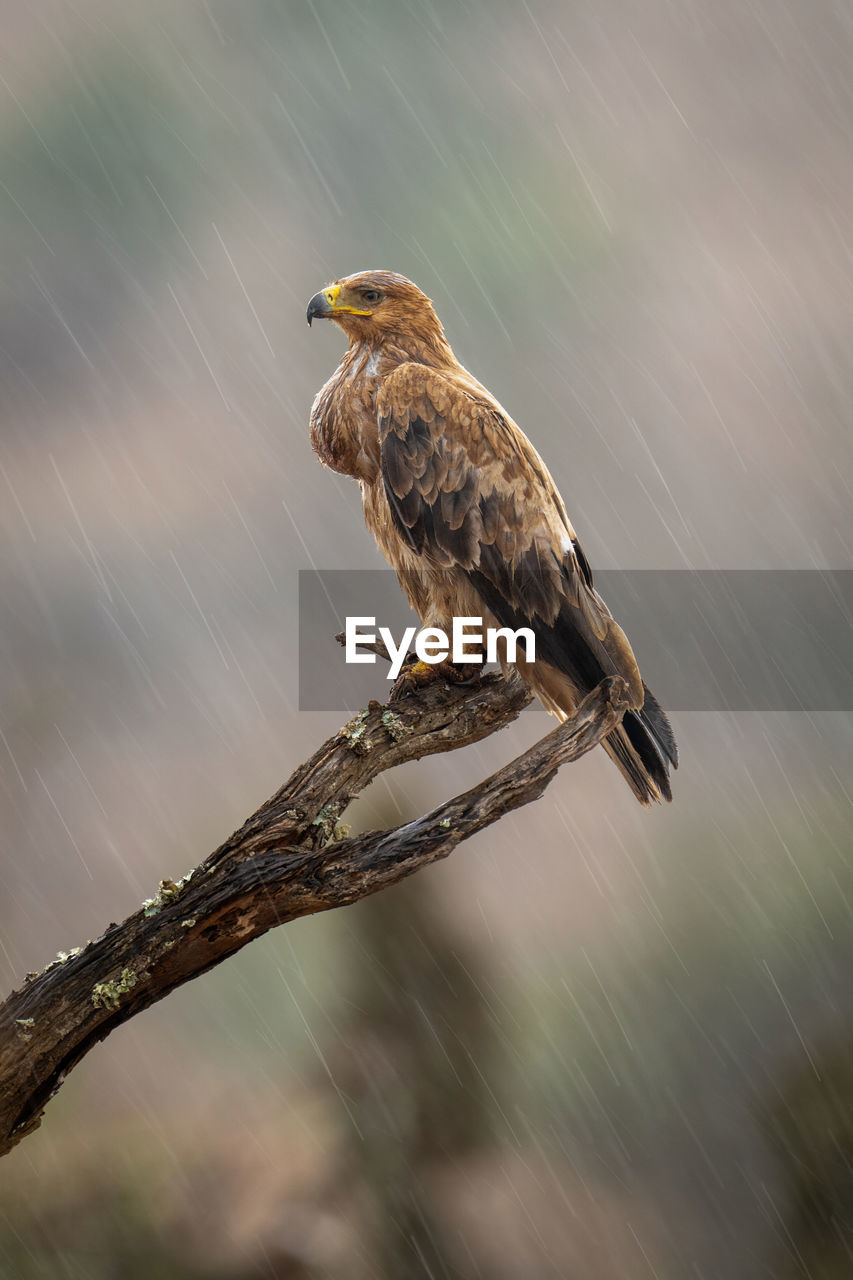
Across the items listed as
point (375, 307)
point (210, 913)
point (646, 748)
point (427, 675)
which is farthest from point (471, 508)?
point (210, 913)

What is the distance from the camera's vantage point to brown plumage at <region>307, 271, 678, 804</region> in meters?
3.12

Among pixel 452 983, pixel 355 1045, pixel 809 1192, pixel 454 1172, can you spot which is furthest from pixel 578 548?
pixel 809 1192

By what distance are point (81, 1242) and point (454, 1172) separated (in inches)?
75.7

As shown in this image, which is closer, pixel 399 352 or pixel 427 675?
pixel 427 675

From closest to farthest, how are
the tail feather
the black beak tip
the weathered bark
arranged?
the weathered bark < the tail feather < the black beak tip

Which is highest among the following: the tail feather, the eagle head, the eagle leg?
the eagle head

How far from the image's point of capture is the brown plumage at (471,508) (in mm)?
3121

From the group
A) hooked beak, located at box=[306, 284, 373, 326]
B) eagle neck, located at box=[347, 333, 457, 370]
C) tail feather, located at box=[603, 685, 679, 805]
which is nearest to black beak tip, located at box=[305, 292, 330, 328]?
hooked beak, located at box=[306, 284, 373, 326]

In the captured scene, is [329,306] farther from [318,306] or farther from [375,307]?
[375,307]

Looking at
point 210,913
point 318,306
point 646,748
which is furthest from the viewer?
point 318,306

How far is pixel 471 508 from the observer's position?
3.16 metres

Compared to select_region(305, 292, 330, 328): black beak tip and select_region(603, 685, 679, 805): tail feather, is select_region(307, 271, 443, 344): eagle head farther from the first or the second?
select_region(603, 685, 679, 805): tail feather

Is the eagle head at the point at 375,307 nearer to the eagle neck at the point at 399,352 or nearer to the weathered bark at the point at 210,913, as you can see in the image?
the eagle neck at the point at 399,352

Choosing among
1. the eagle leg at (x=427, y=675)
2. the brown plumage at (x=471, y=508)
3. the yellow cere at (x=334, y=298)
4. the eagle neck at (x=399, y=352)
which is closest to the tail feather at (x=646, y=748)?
the brown plumage at (x=471, y=508)
